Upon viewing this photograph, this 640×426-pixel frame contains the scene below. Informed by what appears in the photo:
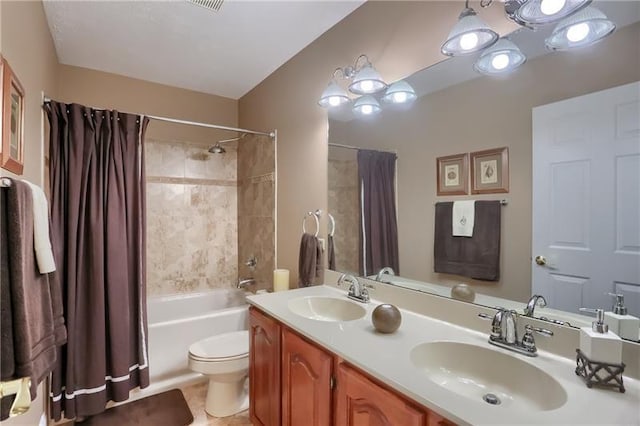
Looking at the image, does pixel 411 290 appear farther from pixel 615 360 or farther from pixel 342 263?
pixel 615 360

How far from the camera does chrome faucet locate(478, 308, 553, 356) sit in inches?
41.6

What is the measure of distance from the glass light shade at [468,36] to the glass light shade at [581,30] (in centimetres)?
20

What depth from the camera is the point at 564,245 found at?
1114 mm

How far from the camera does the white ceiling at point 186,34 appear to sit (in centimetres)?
188

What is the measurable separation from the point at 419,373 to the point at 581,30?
4.09ft

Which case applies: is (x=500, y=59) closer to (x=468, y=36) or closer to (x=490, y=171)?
(x=468, y=36)

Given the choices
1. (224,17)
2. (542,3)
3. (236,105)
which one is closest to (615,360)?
(542,3)

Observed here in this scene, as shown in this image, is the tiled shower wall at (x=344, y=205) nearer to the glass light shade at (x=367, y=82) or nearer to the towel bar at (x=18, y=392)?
the glass light shade at (x=367, y=82)

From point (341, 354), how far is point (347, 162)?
1.22 metres

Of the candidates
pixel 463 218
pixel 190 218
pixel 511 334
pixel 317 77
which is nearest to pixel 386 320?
pixel 511 334

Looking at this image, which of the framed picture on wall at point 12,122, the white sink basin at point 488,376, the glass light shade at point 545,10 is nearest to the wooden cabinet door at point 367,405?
the white sink basin at point 488,376

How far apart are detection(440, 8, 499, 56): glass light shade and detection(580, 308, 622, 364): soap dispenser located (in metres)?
1.08

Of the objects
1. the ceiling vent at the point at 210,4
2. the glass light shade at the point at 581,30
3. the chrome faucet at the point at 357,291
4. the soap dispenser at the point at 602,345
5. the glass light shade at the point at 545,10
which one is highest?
the ceiling vent at the point at 210,4

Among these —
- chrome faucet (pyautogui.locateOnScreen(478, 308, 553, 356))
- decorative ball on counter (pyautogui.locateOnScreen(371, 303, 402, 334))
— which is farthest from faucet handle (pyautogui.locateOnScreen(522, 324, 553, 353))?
decorative ball on counter (pyautogui.locateOnScreen(371, 303, 402, 334))
